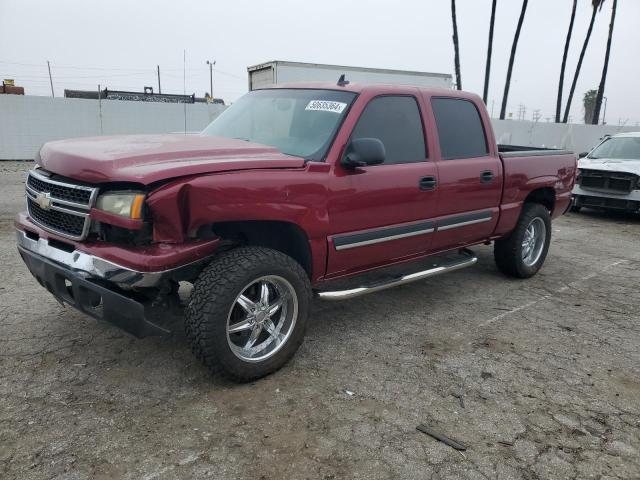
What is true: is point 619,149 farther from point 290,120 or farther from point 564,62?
point 564,62

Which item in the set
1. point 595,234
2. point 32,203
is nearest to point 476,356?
point 32,203

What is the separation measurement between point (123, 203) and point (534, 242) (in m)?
4.68

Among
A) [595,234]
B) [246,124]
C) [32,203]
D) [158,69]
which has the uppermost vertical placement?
[158,69]

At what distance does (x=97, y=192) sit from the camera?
2945 mm

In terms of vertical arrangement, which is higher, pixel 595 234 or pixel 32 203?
pixel 32 203

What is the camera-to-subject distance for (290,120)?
13.2 ft

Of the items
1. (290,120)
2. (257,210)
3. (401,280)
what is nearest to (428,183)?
(401,280)

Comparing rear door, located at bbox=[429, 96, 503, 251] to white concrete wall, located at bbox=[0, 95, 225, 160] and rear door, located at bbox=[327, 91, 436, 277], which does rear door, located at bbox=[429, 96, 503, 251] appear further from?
white concrete wall, located at bbox=[0, 95, 225, 160]

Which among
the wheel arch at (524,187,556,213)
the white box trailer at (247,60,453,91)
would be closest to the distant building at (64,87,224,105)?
the white box trailer at (247,60,453,91)

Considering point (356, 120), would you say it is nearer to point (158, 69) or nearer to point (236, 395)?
point (236, 395)

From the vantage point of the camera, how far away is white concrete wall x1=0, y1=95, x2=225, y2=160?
1786cm

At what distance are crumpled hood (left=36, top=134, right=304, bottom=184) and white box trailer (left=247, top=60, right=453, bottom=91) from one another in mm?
10869

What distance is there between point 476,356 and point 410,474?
1.51 m

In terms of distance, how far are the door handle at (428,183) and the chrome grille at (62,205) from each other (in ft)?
7.96
